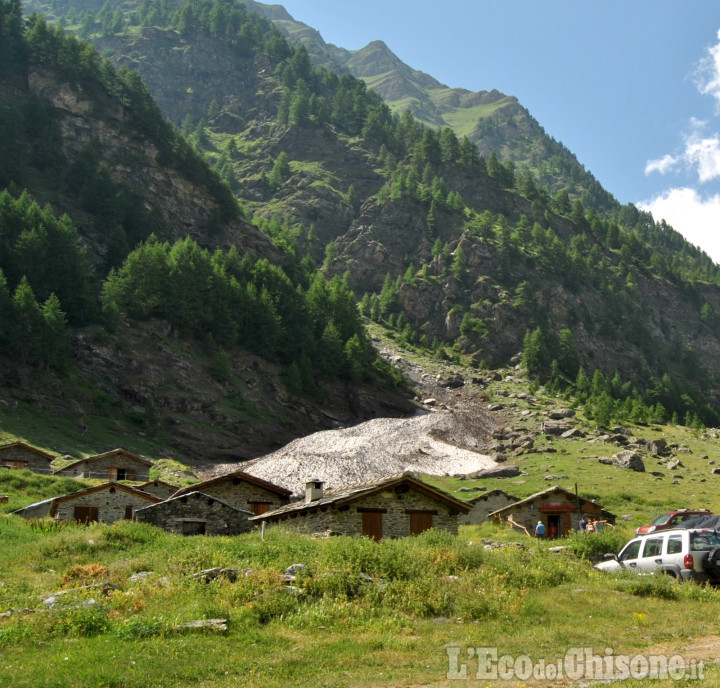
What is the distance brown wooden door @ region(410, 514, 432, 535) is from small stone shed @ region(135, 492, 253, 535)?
28.8ft

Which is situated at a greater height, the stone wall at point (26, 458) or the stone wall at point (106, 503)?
the stone wall at point (26, 458)

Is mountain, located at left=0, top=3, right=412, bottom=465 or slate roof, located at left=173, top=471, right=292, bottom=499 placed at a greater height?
mountain, located at left=0, top=3, right=412, bottom=465

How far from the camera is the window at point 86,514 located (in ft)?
140

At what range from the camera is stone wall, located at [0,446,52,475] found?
57906 millimetres

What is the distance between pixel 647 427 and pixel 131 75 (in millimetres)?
119971

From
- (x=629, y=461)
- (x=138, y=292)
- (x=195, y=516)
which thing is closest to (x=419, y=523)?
(x=195, y=516)

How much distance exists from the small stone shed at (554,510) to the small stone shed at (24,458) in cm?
3673

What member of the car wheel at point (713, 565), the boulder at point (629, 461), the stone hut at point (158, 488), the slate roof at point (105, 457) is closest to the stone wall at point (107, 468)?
the slate roof at point (105, 457)

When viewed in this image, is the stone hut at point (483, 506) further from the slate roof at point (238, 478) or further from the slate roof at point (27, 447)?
the slate roof at point (27, 447)

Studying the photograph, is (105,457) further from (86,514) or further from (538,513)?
(538,513)

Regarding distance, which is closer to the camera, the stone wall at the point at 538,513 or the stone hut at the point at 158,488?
the stone wall at the point at 538,513

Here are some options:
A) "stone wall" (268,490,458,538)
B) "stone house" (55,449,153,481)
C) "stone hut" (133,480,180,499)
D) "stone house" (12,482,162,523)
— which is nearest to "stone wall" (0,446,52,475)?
"stone house" (55,449,153,481)

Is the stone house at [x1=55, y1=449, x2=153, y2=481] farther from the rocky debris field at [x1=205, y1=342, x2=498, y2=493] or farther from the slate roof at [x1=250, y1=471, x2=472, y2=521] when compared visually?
the slate roof at [x1=250, y1=471, x2=472, y2=521]

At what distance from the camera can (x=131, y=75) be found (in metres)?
152
